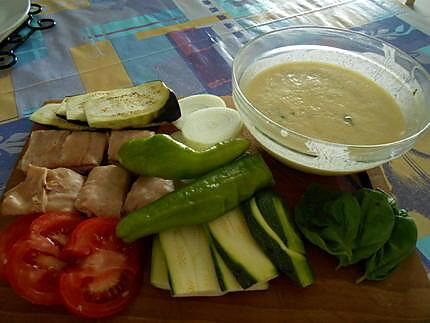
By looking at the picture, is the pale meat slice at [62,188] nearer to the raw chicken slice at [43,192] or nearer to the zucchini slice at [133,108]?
the raw chicken slice at [43,192]

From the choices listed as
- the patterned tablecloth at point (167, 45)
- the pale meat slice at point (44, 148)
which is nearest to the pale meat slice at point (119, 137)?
the pale meat slice at point (44, 148)

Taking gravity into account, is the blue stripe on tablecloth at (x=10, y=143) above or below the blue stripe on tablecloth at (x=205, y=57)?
below

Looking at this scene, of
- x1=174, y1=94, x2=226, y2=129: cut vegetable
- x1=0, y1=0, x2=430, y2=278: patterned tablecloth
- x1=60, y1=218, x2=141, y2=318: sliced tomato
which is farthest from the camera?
x1=0, y1=0, x2=430, y2=278: patterned tablecloth

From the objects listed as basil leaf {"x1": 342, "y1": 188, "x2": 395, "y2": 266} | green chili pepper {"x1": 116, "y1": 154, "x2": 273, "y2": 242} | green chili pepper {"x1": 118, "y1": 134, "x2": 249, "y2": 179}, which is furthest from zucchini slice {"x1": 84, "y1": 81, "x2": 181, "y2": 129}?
basil leaf {"x1": 342, "y1": 188, "x2": 395, "y2": 266}

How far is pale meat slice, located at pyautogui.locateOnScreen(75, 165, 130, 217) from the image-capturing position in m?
0.97

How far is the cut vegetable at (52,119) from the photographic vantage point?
118 cm

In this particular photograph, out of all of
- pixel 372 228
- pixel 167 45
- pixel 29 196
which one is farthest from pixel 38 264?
pixel 167 45

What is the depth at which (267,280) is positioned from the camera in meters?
0.87

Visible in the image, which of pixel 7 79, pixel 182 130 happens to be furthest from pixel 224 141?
pixel 7 79

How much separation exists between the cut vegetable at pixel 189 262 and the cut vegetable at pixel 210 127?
0.26 m

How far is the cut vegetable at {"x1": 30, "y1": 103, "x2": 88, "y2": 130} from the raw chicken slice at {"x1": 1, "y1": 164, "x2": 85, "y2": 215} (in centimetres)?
17

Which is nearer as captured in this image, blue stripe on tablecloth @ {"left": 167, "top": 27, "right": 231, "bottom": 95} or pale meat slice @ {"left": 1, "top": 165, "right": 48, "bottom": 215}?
pale meat slice @ {"left": 1, "top": 165, "right": 48, "bottom": 215}

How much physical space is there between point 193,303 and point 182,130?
460 mm

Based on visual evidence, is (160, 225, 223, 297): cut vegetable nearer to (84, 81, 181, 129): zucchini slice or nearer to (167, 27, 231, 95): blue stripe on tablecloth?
(84, 81, 181, 129): zucchini slice
